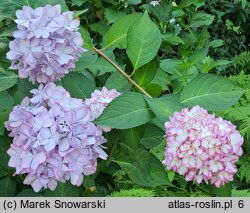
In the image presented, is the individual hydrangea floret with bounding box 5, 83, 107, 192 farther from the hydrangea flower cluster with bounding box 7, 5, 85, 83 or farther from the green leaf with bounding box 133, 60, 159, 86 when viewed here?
the green leaf with bounding box 133, 60, 159, 86

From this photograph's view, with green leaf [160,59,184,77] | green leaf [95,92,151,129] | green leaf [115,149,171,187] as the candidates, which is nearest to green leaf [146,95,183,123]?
green leaf [95,92,151,129]

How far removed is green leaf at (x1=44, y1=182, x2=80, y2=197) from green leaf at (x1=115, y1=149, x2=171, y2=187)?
11cm

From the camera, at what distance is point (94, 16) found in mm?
2508

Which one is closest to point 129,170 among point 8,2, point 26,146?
point 26,146

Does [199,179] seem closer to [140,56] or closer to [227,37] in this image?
[140,56]

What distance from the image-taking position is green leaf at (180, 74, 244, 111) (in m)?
1.00

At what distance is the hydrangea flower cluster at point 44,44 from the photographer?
0.97 m

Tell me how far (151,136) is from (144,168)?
3.1 inches

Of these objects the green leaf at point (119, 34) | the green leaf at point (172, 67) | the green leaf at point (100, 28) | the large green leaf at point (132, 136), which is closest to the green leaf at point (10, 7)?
the green leaf at point (119, 34)

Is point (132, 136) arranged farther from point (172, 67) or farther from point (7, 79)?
point (172, 67)

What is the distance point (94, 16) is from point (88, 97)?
143cm

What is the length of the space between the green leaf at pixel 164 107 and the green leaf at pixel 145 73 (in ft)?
0.35

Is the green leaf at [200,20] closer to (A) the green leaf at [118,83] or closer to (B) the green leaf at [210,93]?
(A) the green leaf at [118,83]

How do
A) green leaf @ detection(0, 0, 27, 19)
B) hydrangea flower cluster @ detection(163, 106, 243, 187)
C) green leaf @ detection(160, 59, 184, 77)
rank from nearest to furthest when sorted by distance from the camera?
hydrangea flower cluster @ detection(163, 106, 243, 187), green leaf @ detection(0, 0, 27, 19), green leaf @ detection(160, 59, 184, 77)
